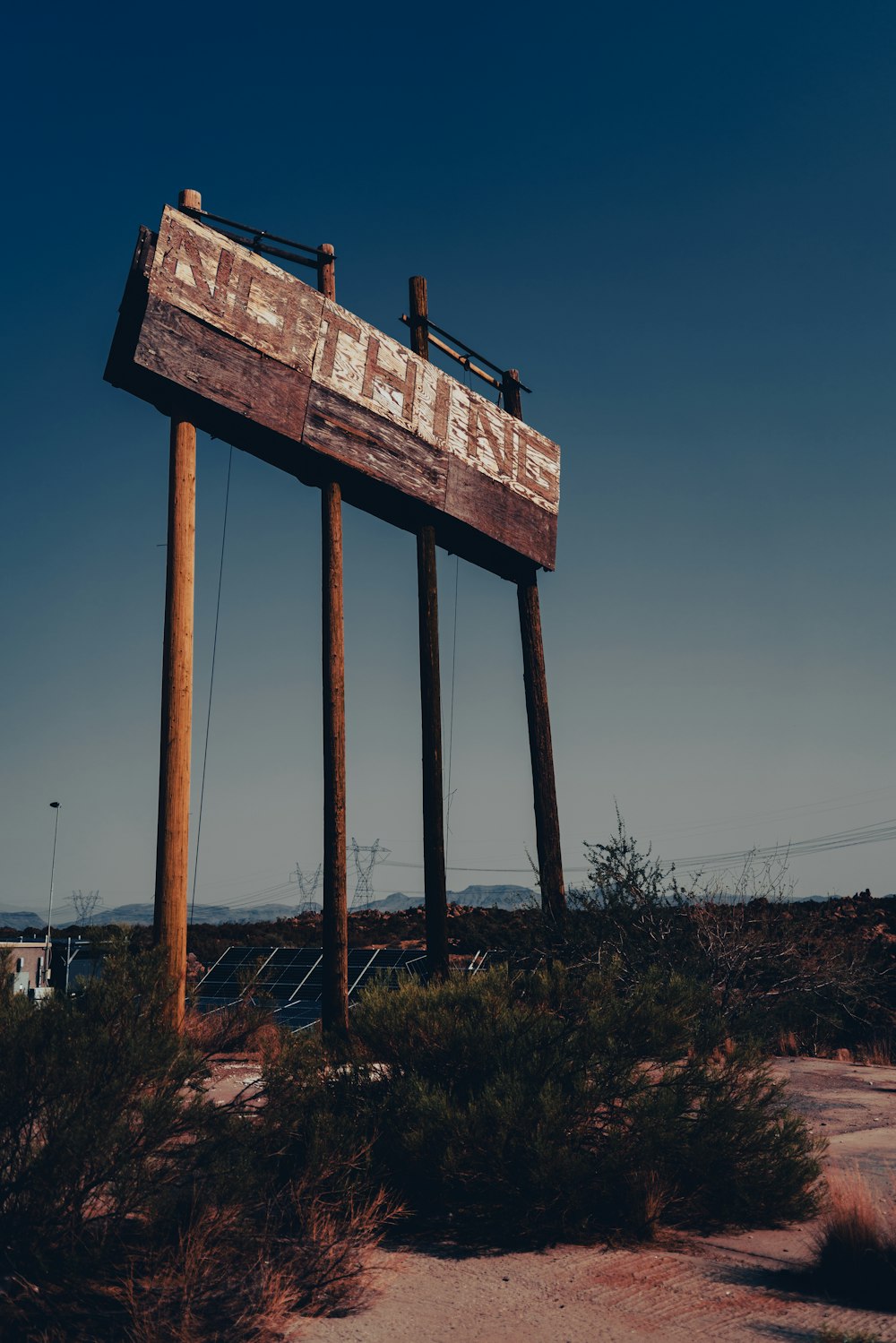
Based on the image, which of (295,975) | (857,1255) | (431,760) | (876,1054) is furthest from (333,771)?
(876,1054)

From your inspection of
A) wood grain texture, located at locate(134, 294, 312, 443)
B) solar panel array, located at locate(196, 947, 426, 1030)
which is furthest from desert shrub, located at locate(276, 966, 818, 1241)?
wood grain texture, located at locate(134, 294, 312, 443)

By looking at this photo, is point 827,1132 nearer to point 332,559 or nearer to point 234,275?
point 332,559

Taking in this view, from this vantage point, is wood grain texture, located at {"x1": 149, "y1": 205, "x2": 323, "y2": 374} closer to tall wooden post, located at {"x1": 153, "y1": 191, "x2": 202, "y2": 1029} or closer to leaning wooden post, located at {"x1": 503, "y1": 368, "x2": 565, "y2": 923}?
tall wooden post, located at {"x1": 153, "y1": 191, "x2": 202, "y2": 1029}

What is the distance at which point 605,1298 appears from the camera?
190 inches

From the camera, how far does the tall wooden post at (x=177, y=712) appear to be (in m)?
8.16

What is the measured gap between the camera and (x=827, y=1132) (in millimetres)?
8383

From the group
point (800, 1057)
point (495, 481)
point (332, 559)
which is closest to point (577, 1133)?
point (332, 559)

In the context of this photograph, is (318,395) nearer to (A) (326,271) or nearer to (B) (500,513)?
(A) (326,271)

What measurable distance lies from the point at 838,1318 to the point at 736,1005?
7.95m

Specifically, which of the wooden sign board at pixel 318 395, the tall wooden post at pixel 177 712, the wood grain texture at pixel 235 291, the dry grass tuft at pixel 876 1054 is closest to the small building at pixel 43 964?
the tall wooden post at pixel 177 712

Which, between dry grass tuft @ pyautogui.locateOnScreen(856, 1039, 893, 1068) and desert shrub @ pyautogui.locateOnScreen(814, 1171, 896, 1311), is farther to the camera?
dry grass tuft @ pyautogui.locateOnScreen(856, 1039, 893, 1068)

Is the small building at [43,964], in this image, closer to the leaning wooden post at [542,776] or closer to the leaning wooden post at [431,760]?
the leaning wooden post at [431,760]

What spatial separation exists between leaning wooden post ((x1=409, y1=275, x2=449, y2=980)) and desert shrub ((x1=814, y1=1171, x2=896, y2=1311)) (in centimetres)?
608

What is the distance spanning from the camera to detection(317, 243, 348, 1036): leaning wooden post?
9.68 meters
